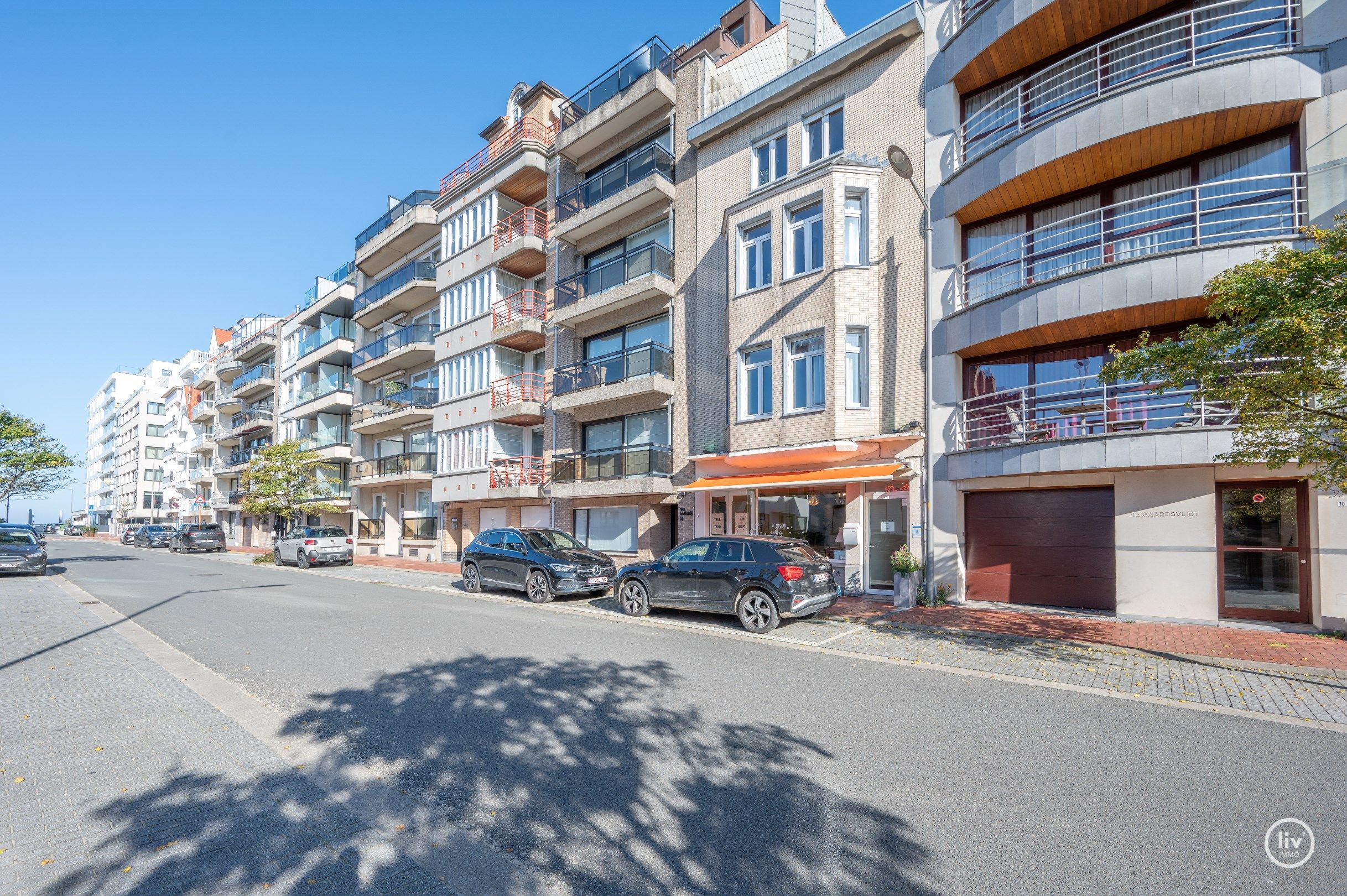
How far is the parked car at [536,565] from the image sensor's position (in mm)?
14914

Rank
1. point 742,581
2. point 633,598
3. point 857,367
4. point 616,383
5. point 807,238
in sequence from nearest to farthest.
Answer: point 742,581, point 633,598, point 857,367, point 807,238, point 616,383

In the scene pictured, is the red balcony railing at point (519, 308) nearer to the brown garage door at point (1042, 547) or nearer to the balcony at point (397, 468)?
the balcony at point (397, 468)

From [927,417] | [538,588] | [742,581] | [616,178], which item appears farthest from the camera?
[616,178]

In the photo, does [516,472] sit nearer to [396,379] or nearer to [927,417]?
[396,379]

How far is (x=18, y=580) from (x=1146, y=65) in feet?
106

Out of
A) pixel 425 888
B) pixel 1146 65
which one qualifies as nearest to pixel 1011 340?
pixel 1146 65

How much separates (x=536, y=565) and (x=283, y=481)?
65.7 ft

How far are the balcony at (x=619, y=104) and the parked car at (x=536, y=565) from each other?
14.3 m

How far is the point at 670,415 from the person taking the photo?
795 inches

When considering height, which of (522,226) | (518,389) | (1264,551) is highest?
(522,226)

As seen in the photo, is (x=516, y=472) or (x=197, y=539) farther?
(x=197, y=539)

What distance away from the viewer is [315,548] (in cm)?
2630

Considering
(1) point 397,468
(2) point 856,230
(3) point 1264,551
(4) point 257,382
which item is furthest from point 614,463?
(4) point 257,382

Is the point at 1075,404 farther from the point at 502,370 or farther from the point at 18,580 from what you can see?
the point at 18,580
